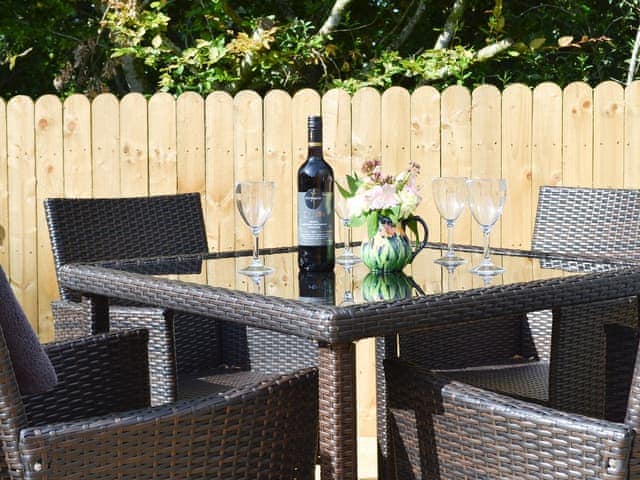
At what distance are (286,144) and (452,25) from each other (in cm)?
292

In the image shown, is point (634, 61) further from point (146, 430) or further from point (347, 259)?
point (146, 430)

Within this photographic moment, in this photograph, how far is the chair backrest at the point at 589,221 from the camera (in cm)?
319

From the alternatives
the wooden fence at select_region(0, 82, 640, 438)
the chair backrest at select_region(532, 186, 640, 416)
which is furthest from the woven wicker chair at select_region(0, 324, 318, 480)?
the wooden fence at select_region(0, 82, 640, 438)

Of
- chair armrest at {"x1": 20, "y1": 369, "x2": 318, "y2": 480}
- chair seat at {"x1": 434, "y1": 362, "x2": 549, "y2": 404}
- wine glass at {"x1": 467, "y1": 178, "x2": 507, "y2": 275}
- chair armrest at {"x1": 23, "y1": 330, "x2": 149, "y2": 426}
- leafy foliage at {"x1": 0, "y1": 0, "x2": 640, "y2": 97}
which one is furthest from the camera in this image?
leafy foliage at {"x1": 0, "y1": 0, "x2": 640, "y2": 97}

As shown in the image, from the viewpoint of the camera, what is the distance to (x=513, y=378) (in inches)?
110

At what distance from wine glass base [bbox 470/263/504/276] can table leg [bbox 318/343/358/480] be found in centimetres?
54

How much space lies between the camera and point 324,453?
194cm

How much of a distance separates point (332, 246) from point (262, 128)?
2.20 m

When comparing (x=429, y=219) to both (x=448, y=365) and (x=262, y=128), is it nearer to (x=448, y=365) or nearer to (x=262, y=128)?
(x=262, y=128)

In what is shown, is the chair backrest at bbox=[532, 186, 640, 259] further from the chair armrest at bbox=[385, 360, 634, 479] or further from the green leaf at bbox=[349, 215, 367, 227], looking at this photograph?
the chair armrest at bbox=[385, 360, 634, 479]

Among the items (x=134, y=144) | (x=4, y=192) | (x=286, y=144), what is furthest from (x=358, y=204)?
(x=4, y=192)

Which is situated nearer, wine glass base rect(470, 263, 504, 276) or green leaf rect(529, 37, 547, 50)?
wine glass base rect(470, 263, 504, 276)

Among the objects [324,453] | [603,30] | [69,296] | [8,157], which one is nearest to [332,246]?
[324,453]

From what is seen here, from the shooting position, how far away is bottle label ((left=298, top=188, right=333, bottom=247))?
2373mm
